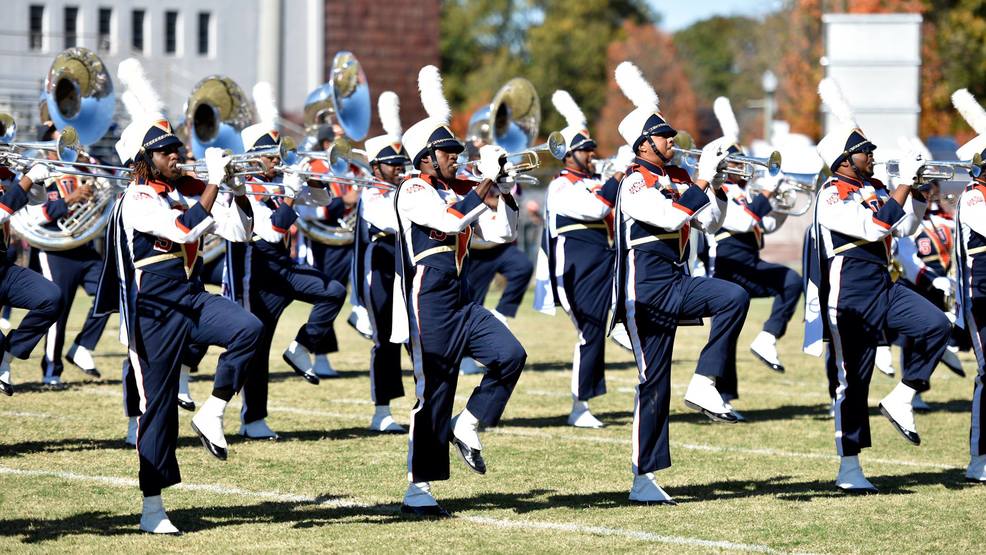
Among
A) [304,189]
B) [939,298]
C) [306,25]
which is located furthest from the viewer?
[306,25]

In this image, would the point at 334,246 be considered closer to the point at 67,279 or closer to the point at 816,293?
the point at 67,279

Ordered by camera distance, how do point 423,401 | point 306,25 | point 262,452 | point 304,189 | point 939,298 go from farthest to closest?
point 306,25 < point 939,298 < point 304,189 < point 262,452 < point 423,401

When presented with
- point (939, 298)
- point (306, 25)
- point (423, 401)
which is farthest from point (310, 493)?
point (306, 25)

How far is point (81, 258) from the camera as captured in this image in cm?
1193

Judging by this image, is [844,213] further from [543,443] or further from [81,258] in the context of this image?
[81,258]

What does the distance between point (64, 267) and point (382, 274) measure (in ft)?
9.20

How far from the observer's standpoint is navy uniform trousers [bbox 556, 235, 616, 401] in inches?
420

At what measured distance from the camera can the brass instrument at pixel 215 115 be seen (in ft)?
41.4

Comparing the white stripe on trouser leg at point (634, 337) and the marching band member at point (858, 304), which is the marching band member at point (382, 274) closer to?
the white stripe on trouser leg at point (634, 337)

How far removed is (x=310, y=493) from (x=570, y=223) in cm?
335

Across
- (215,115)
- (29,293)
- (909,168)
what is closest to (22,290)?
(29,293)

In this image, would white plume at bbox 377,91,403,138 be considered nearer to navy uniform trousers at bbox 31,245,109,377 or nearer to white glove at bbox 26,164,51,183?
navy uniform trousers at bbox 31,245,109,377

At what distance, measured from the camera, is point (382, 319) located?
34.3 ft

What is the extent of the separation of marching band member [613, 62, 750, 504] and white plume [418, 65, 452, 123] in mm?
949
